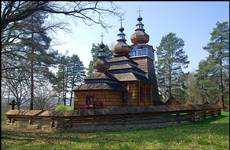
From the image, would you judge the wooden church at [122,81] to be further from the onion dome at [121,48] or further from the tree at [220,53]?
the tree at [220,53]

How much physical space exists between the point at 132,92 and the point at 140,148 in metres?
20.6

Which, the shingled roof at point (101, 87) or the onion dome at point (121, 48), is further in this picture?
the onion dome at point (121, 48)

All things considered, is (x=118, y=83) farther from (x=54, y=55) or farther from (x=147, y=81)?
(x=54, y=55)

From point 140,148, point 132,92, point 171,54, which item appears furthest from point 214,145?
point 171,54

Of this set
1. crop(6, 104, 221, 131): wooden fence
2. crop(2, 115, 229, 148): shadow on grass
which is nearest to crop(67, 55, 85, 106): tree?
crop(6, 104, 221, 131): wooden fence

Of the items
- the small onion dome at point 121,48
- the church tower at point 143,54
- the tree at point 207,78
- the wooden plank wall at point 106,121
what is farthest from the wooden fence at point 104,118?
the tree at point 207,78

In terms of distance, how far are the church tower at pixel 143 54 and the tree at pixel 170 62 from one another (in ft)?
52.3

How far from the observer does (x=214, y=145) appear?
470 inches

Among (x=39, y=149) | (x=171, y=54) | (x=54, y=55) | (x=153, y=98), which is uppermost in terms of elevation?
(x=171, y=54)

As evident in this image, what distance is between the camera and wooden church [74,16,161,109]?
30594mm

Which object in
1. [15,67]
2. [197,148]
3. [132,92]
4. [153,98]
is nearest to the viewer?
[197,148]

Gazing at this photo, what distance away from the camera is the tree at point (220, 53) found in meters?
47.5

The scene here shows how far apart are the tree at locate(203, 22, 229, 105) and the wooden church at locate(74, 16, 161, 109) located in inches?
569

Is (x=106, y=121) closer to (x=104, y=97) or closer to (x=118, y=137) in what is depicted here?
(x=118, y=137)
